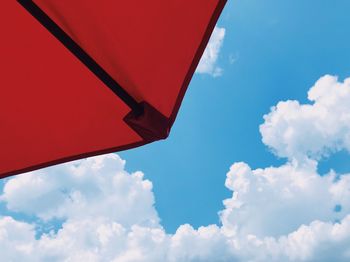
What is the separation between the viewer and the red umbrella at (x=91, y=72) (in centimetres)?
156

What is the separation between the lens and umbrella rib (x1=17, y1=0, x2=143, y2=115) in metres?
1.54

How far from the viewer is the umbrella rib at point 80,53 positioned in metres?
1.54

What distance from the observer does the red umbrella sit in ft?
5.12

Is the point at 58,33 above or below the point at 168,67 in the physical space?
above

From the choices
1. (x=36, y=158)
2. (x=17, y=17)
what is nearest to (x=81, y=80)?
(x=17, y=17)

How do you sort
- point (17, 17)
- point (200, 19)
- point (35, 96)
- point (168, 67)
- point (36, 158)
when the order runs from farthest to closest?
point (36, 158), point (35, 96), point (17, 17), point (168, 67), point (200, 19)

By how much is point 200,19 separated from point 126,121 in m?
0.59

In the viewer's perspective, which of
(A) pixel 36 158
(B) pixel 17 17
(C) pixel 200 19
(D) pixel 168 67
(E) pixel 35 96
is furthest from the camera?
(A) pixel 36 158

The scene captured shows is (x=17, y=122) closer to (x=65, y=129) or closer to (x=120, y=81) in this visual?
(x=65, y=129)

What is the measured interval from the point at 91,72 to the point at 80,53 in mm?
120

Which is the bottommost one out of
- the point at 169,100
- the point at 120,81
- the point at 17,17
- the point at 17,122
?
the point at 169,100

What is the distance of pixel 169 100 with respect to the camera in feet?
5.67

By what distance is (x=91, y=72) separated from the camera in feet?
5.74

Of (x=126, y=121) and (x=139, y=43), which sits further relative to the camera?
(x=126, y=121)
